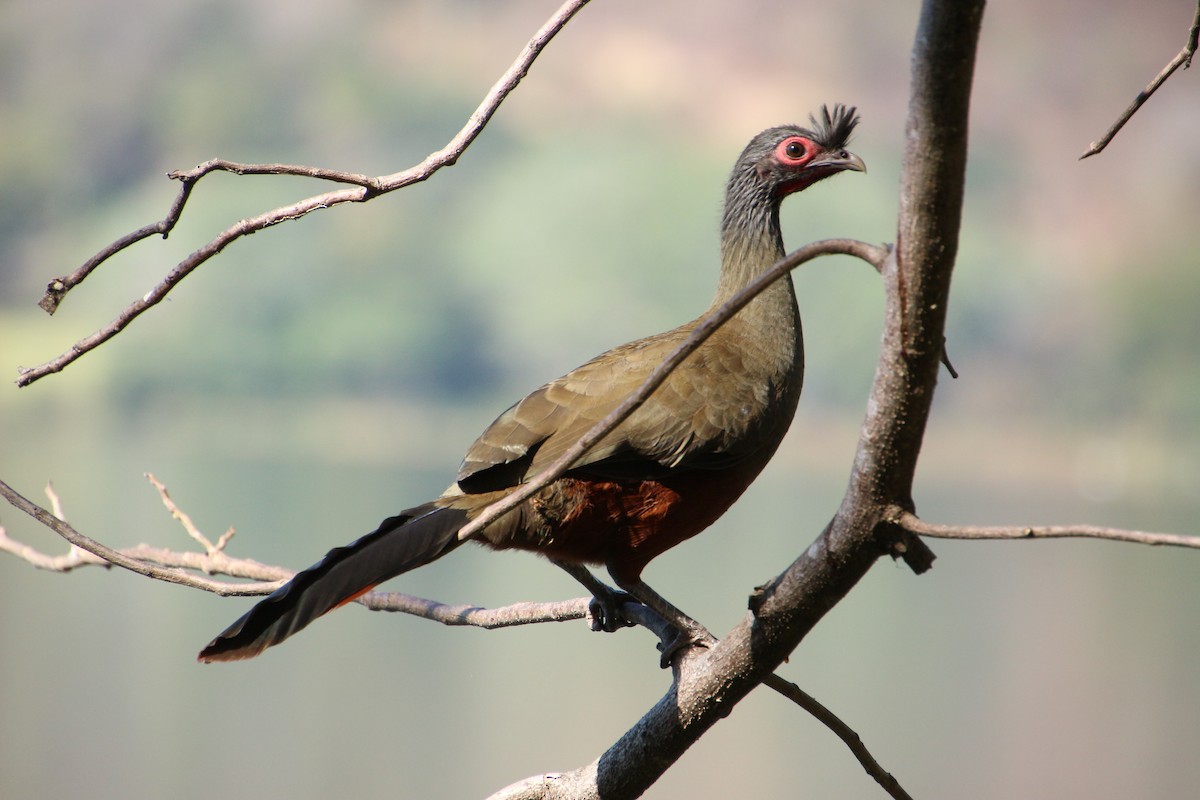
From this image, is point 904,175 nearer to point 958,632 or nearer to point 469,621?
point 469,621

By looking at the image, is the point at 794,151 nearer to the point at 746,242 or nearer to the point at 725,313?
the point at 746,242

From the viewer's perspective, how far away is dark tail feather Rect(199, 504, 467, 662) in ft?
5.06

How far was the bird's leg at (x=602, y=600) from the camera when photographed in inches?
100

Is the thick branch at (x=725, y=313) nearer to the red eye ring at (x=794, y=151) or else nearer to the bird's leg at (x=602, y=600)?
the bird's leg at (x=602, y=600)

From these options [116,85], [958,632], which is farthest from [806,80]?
[958,632]

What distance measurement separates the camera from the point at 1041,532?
1.13m

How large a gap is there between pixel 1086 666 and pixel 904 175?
823 inches

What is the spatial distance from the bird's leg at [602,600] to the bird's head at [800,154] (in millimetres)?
1218

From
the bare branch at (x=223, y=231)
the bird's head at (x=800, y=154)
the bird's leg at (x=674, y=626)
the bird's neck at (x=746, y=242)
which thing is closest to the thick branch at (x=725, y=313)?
the bare branch at (x=223, y=231)

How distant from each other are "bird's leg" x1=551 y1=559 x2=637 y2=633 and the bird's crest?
4.55 ft

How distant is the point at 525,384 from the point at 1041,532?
135 feet

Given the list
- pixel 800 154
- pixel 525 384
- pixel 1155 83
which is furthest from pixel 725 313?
pixel 525 384

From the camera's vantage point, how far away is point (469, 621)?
8.29ft

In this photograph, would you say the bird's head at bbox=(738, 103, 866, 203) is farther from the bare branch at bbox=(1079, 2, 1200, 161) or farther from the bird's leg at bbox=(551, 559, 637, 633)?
the bare branch at bbox=(1079, 2, 1200, 161)
